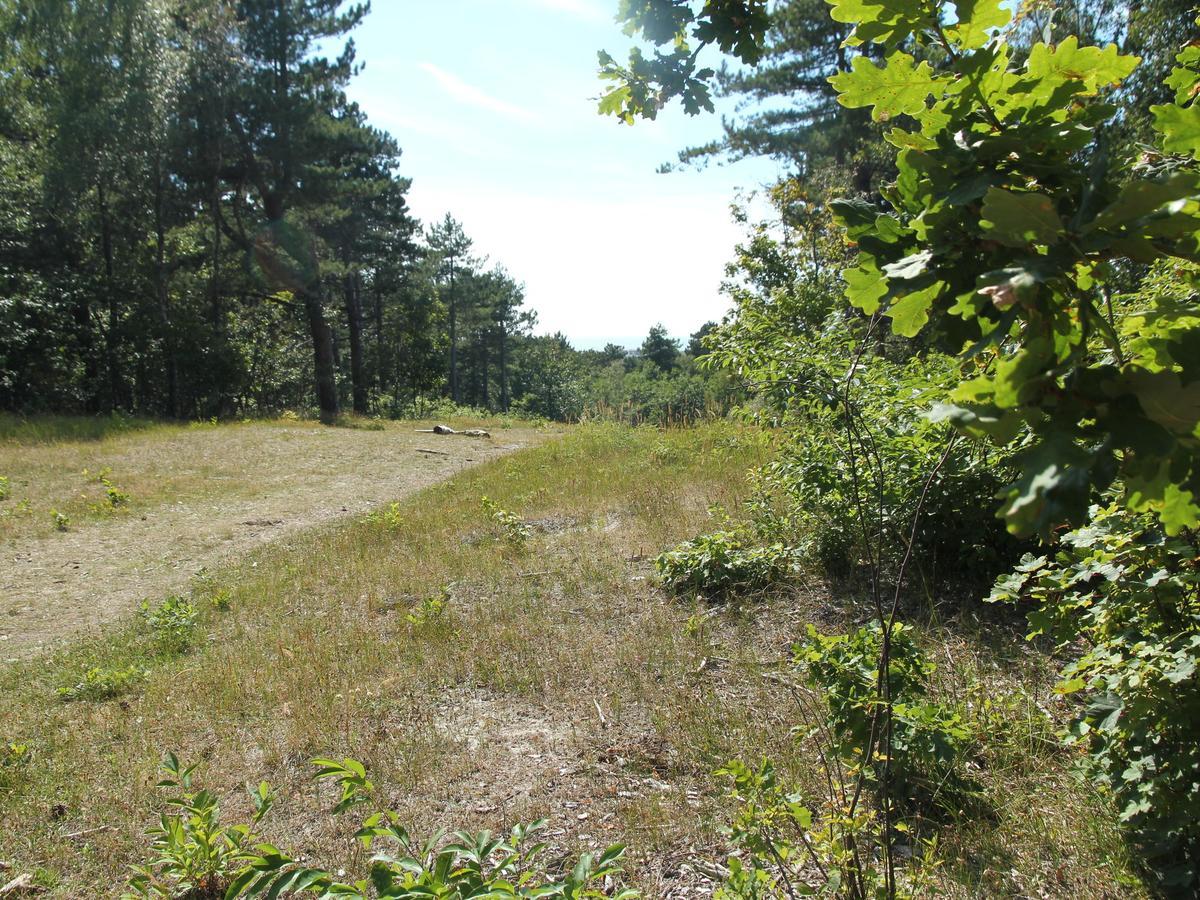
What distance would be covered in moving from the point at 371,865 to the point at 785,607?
2868 mm

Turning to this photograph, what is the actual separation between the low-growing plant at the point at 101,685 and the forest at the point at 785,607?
0.03m

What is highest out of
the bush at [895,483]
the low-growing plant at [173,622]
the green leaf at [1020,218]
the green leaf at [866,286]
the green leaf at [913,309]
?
the green leaf at [1020,218]

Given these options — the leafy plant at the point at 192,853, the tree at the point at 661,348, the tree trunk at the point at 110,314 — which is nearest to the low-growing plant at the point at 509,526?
the leafy plant at the point at 192,853

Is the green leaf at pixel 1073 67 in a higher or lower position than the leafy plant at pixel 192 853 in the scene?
higher

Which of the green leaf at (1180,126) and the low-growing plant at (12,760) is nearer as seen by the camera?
the green leaf at (1180,126)

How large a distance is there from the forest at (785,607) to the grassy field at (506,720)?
2 cm

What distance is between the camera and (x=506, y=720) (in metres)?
3.68

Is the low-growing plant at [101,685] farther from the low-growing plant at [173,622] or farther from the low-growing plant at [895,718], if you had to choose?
the low-growing plant at [895,718]

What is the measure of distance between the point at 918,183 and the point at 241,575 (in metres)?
7.40

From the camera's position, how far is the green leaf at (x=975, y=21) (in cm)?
103

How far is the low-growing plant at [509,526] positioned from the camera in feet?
23.1

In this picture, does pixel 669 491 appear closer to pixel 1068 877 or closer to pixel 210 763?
pixel 210 763

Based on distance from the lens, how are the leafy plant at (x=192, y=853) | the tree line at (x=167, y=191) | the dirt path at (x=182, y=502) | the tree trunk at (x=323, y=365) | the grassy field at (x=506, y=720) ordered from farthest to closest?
the tree trunk at (x=323, y=365) < the tree line at (x=167, y=191) < the dirt path at (x=182, y=502) < the grassy field at (x=506, y=720) < the leafy plant at (x=192, y=853)

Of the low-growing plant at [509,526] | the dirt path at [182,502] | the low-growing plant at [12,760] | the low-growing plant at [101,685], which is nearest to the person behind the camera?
the low-growing plant at [12,760]
